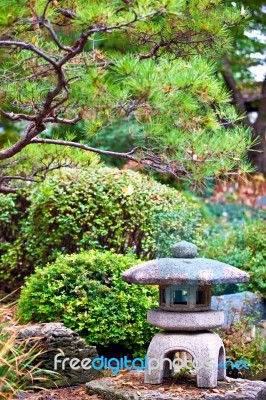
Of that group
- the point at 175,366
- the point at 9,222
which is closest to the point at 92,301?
the point at 175,366

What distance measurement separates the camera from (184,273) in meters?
4.57

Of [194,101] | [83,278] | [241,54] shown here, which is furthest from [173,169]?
[241,54]

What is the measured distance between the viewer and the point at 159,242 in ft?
23.1

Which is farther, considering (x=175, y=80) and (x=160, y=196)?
(x=160, y=196)

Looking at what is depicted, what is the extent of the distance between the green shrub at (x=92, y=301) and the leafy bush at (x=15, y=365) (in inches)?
15.1

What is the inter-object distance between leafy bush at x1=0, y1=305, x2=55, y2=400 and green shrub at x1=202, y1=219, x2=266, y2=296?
2.85 m

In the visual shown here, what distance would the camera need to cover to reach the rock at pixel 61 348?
505cm

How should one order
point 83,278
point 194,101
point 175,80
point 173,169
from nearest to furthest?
point 175,80 → point 194,101 → point 173,169 → point 83,278

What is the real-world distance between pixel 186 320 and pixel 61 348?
100cm

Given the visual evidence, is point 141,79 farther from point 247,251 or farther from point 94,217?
point 247,251

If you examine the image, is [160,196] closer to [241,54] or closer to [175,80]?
[175,80]

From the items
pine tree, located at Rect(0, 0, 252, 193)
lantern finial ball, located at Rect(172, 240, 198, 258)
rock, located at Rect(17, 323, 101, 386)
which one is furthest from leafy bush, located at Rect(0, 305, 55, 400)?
pine tree, located at Rect(0, 0, 252, 193)

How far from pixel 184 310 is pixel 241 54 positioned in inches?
325

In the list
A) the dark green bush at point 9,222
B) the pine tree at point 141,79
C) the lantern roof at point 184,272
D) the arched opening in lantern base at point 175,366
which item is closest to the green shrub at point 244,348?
the arched opening in lantern base at point 175,366
